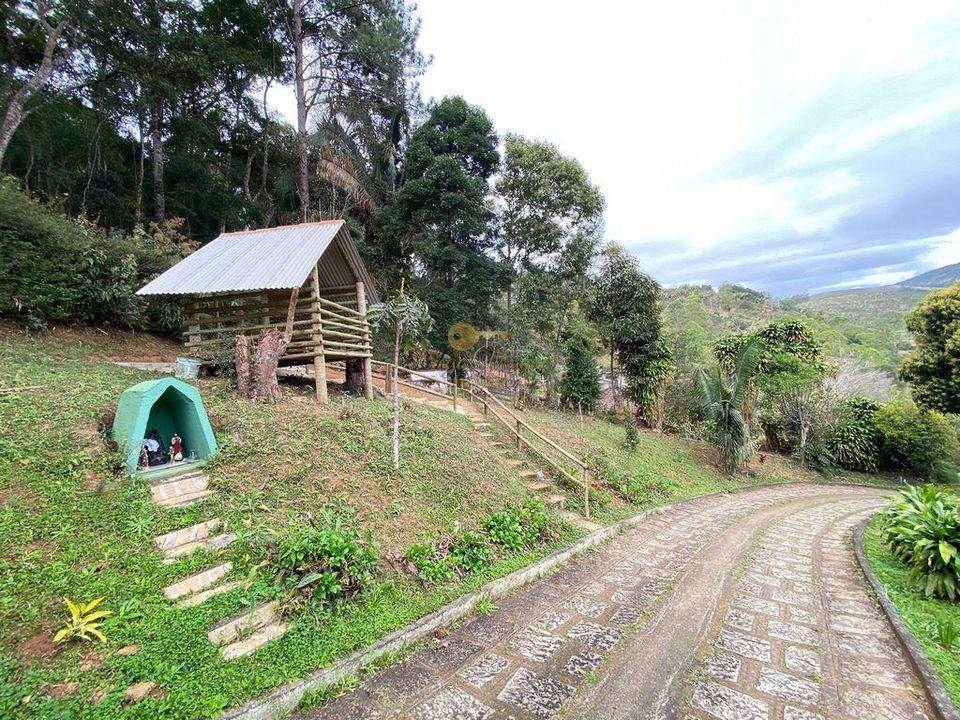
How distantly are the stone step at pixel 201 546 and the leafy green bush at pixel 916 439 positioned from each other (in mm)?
21638

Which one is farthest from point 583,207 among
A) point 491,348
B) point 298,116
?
point 298,116

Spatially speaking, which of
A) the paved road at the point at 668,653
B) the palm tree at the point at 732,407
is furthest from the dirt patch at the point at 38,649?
the palm tree at the point at 732,407

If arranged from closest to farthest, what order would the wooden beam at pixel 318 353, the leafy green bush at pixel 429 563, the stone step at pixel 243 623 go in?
the stone step at pixel 243 623, the leafy green bush at pixel 429 563, the wooden beam at pixel 318 353

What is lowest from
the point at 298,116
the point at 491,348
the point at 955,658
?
the point at 955,658

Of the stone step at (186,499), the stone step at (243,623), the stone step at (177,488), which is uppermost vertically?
the stone step at (177,488)

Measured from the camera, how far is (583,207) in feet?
53.9

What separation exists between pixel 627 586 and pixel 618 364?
13.1m

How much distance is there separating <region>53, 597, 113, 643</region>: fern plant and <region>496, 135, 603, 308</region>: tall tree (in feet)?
49.6

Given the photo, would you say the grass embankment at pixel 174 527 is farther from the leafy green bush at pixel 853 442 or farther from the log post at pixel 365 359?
the leafy green bush at pixel 853 442

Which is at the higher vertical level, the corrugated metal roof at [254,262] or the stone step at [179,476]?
the corrugated metal roof at [254,262]

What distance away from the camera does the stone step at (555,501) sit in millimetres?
7437

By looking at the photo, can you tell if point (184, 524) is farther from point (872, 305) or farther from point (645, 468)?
point (872, 305)

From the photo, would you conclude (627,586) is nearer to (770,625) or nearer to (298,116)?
(770,625)

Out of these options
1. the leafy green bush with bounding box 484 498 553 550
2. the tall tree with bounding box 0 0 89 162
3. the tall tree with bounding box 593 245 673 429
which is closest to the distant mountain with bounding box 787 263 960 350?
the tall tree with bounding box 593 245 673 429
